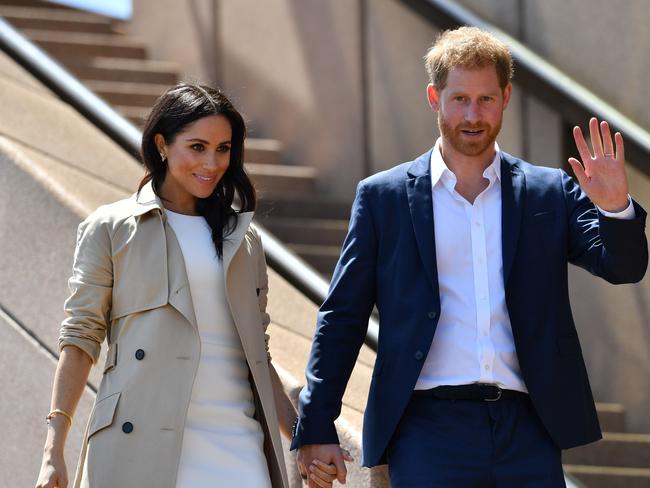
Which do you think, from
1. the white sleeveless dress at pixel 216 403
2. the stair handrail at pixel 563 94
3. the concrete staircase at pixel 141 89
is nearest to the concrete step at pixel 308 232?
the concrete staircase at pixel 141 89

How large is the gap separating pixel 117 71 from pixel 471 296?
620cm

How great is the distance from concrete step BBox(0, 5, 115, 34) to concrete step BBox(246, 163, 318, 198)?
221 cm

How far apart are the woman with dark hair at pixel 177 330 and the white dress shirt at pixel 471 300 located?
47 centimetres

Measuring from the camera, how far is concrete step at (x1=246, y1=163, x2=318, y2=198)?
8.57 meters

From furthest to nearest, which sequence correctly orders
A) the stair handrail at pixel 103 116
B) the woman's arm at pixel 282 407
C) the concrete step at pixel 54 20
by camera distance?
1. the concrete step at pixel 54 20
2. the stair handrail at pixel 103 116
3. the woman's arm at pixel 282 407

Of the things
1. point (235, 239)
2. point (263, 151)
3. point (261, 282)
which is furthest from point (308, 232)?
point (235, 239)

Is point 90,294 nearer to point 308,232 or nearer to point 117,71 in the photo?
point 308,232

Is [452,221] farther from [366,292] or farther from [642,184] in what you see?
[642,184]

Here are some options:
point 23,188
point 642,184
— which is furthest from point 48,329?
point 642,184

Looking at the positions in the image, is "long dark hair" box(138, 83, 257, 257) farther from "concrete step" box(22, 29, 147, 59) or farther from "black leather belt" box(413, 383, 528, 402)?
"concrete step" box(22, 29, 147, 59)

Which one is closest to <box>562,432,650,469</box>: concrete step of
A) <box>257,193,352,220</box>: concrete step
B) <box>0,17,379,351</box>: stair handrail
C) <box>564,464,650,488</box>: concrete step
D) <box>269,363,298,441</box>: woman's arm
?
<box>564,464,650,488</box>: concrete step

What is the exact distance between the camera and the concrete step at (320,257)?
788 cm

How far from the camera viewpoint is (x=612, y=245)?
3.64m

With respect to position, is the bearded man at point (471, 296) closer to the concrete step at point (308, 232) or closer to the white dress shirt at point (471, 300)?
the white dress shirt at point (471, 300)
